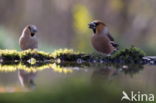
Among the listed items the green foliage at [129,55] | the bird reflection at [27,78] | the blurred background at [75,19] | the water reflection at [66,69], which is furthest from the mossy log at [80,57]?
the blurred background at [75,19]

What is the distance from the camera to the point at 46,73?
259 centimetres

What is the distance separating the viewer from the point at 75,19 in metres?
5.99

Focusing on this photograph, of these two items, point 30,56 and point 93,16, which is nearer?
point 30,56

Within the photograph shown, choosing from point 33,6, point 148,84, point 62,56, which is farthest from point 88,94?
point 33,6

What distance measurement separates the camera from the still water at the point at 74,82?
2.06 m

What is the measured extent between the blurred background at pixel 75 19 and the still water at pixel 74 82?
2.70 meters

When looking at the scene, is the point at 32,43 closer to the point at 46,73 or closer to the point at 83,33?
the point at 46,73

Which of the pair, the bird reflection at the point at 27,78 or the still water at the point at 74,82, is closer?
the still water at the point at 74,82

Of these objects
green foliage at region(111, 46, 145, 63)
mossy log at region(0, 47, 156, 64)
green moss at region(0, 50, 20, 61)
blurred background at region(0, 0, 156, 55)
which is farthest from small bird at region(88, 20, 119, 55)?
blurred background at region(0, 0, 156, 55)

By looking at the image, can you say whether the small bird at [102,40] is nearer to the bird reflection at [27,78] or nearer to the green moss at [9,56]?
the green moss at [9,56]

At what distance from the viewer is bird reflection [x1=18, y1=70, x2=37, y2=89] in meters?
2.29

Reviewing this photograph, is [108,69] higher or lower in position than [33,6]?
Result: lower

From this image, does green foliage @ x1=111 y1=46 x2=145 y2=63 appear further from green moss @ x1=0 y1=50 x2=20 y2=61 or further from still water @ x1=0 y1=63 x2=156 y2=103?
green moss @ x1=0 y1=50 x2=20 y2=61

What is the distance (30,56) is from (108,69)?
70 centimetres
